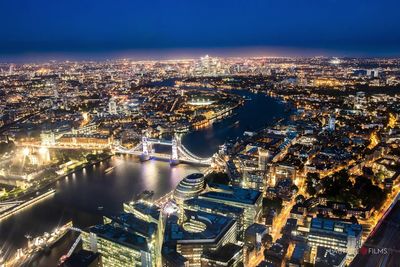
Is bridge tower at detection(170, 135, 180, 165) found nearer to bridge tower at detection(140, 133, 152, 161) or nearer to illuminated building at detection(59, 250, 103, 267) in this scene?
bridge tower at detection(140, 133, 152, 161)

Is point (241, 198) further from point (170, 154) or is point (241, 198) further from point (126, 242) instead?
point (170, 154)

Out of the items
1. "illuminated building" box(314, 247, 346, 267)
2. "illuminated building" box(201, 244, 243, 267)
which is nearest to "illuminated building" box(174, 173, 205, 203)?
"illuminated building" box(201, 244, 243, 267)

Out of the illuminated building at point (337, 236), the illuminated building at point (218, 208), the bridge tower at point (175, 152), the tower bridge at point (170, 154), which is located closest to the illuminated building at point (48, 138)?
the tower bridge at point (170, 154)

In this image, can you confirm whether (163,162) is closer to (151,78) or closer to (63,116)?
(63,116)

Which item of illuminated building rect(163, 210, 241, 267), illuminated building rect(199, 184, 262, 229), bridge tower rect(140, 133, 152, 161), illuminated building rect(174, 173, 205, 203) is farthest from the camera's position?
bridge tower rect(140, 133, 152, 161)

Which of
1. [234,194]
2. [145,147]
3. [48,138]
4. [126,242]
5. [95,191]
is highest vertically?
[126,242]

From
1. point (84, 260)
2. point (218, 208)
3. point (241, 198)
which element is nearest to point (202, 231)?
point (218, 208)
